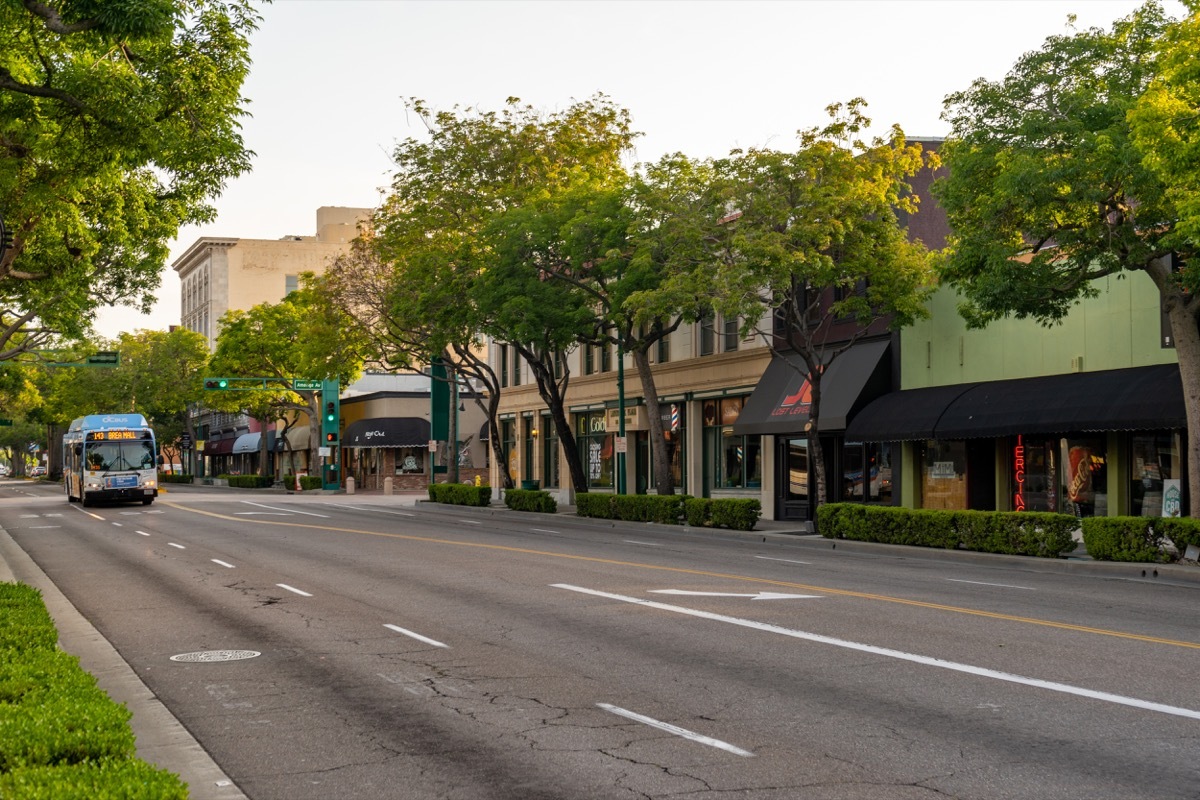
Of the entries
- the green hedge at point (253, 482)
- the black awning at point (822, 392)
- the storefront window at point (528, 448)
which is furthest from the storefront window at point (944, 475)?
the green hedge at point (253, 482)

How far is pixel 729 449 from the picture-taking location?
137 ft

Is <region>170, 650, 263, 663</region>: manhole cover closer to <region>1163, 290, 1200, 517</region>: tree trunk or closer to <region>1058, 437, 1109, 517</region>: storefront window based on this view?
<region>1163, 290, 1200, 517</region>: tree trunk

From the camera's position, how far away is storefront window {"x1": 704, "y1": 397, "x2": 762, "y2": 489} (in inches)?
1586

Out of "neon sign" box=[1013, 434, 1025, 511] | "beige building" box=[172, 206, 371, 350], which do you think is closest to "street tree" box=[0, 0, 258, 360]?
"neon sign" box=[1013, 434, 1025, 511]

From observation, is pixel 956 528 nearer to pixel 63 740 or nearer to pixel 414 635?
pixel 414 635

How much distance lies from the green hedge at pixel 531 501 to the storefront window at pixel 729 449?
603 cm

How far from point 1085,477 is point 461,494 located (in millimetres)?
28366

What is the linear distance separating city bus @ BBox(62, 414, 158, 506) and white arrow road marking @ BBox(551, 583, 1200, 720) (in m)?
38.7

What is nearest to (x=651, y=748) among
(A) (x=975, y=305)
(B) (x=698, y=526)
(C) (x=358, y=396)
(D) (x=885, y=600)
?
(D) (x=885, y=600)

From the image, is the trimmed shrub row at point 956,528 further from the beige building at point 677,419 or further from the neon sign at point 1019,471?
the beige building at point 677,419

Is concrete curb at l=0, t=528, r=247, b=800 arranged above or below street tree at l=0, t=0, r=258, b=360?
below

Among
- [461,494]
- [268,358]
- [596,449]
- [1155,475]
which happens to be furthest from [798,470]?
[268,358]

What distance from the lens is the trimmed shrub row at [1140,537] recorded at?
2130 centimetres

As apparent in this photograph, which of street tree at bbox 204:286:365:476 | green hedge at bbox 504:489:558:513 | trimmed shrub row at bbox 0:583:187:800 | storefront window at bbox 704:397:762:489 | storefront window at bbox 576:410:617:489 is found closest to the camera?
trimmed shrub row at bbox 0:583:187:800
